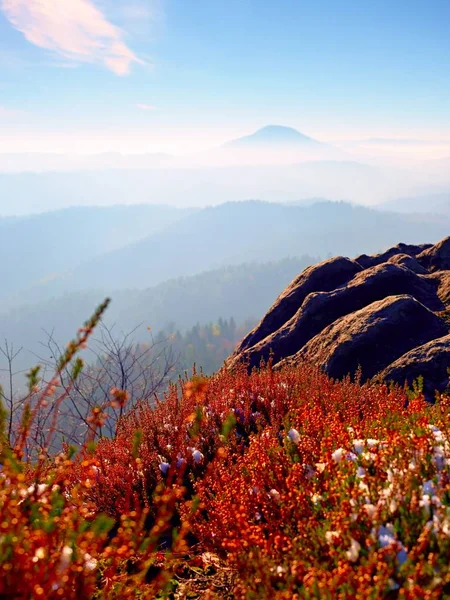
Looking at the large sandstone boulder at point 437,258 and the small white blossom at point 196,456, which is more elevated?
the large sandstone boulder at point 437,258

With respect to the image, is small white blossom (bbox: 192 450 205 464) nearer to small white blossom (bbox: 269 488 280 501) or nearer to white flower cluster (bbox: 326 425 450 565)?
small white blossom (bbox: 269 488 280 501)

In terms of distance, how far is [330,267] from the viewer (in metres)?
12.5

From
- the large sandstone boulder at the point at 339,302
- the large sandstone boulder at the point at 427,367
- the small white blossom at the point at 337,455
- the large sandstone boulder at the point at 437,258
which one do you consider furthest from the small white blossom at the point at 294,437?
the large sandstone boulder at the point at 437,258

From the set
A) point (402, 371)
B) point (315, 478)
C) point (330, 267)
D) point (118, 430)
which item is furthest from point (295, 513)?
point (330, 267)

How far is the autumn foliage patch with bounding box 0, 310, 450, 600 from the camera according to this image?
93.0 inches

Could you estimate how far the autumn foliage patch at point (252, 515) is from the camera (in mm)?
2361

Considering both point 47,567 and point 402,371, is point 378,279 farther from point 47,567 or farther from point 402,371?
point 47,567

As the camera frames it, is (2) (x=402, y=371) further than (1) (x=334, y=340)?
No

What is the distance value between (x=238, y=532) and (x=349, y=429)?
1473 mm

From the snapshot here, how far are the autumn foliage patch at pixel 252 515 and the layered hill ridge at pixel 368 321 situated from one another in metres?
2.63

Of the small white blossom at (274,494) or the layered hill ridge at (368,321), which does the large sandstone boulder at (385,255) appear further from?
the small white blossom at (274,494)

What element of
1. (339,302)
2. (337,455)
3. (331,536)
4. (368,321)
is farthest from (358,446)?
(339,302)

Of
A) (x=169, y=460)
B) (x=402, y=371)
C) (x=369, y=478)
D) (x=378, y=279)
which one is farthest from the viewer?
(x=378, y=279)

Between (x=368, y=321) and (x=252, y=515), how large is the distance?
6.19 meters
